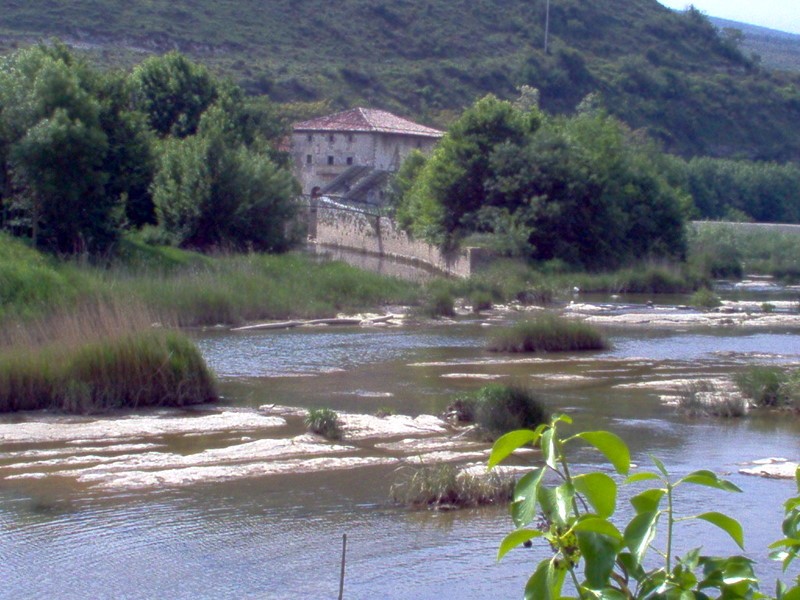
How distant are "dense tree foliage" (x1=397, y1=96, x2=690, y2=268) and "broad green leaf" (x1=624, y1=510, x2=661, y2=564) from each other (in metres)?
35.2

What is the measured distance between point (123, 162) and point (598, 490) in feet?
96.5

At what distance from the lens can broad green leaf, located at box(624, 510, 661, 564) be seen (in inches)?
97.3

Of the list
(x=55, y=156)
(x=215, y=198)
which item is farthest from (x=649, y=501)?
(x=215, y=198)

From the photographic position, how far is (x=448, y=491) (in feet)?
30.4

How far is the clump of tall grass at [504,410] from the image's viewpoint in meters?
12.3

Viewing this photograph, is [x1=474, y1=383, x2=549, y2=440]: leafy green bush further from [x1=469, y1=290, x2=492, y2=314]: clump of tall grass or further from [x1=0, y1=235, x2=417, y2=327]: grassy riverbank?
[x1=469, y1=290, x2=492, y2=314]: clump of tall grass

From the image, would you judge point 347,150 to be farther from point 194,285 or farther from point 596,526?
point 596,526

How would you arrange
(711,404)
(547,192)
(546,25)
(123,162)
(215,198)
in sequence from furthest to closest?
(546,25), (547,192), (215,198), (123,162), (711,404)

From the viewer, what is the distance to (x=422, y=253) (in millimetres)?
45125

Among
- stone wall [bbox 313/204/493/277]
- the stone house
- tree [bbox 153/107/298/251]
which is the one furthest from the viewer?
the stone house

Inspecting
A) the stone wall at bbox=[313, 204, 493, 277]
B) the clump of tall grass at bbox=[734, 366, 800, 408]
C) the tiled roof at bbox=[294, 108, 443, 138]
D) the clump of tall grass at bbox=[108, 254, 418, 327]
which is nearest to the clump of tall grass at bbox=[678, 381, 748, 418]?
the clump of tall grass at bbox=[734, 366, 800, 408]

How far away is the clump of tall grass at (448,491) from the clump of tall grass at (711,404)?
18.4ft

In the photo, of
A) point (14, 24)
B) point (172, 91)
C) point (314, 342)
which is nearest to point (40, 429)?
point (314, 342)

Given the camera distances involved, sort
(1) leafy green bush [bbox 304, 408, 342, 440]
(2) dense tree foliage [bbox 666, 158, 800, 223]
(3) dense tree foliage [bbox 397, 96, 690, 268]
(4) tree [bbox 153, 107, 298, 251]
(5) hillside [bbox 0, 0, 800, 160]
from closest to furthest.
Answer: (1) leafy green bush [bbox 304, 408, 342, 440] → (4) tree [bbox 153, 107, 298, 251] → (3) dense tree foliage [bbox 397, 96, 690, 268] → (2) dense tree foliage [bbox 666, 158, 800, 223] → (5) hillside [bbox 0, 0, 800, 160]
